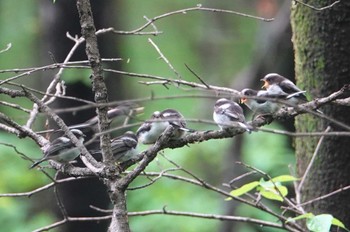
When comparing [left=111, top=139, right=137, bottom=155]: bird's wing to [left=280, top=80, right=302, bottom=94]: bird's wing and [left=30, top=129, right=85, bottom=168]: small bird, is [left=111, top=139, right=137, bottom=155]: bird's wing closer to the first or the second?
[left=30, top=129, right=85, bottom=168]: small bird

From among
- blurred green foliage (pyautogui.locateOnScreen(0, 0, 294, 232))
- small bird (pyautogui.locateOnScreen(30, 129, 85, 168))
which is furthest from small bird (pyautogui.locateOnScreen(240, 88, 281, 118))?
small bird (pyautogui.locateOnScreen(30, 129, 85, 168))

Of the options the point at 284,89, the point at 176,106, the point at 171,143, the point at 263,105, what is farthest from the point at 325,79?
the point at 176,106

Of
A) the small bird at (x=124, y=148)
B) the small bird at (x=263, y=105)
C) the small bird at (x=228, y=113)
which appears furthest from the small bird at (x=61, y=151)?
the small bird at (x=263, y=105)

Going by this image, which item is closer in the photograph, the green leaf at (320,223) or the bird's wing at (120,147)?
the green leaf at (320,223)

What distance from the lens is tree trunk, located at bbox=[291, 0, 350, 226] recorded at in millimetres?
4199

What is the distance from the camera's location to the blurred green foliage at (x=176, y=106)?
796cm

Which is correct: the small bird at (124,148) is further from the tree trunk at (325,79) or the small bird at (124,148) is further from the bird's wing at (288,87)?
the tree trunk at (325,79)

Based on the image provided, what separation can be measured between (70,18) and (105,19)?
45 centimetres

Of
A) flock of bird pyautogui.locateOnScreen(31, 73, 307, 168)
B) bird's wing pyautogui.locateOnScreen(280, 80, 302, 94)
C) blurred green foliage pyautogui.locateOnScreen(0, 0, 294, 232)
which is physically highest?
bird's wing pyautogui.locateOnScreen(280, 80, 302, 94)

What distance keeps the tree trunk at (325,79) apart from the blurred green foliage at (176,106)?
36.0 inches

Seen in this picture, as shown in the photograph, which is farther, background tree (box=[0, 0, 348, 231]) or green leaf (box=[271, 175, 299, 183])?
green leaf (box=[271, 175, 299, 183])

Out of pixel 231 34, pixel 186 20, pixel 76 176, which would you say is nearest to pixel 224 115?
pixel 76 176

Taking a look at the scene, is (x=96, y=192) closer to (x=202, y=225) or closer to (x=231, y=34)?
(x=202, y=225)

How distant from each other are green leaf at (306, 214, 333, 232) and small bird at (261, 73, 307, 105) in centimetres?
Result: 54
